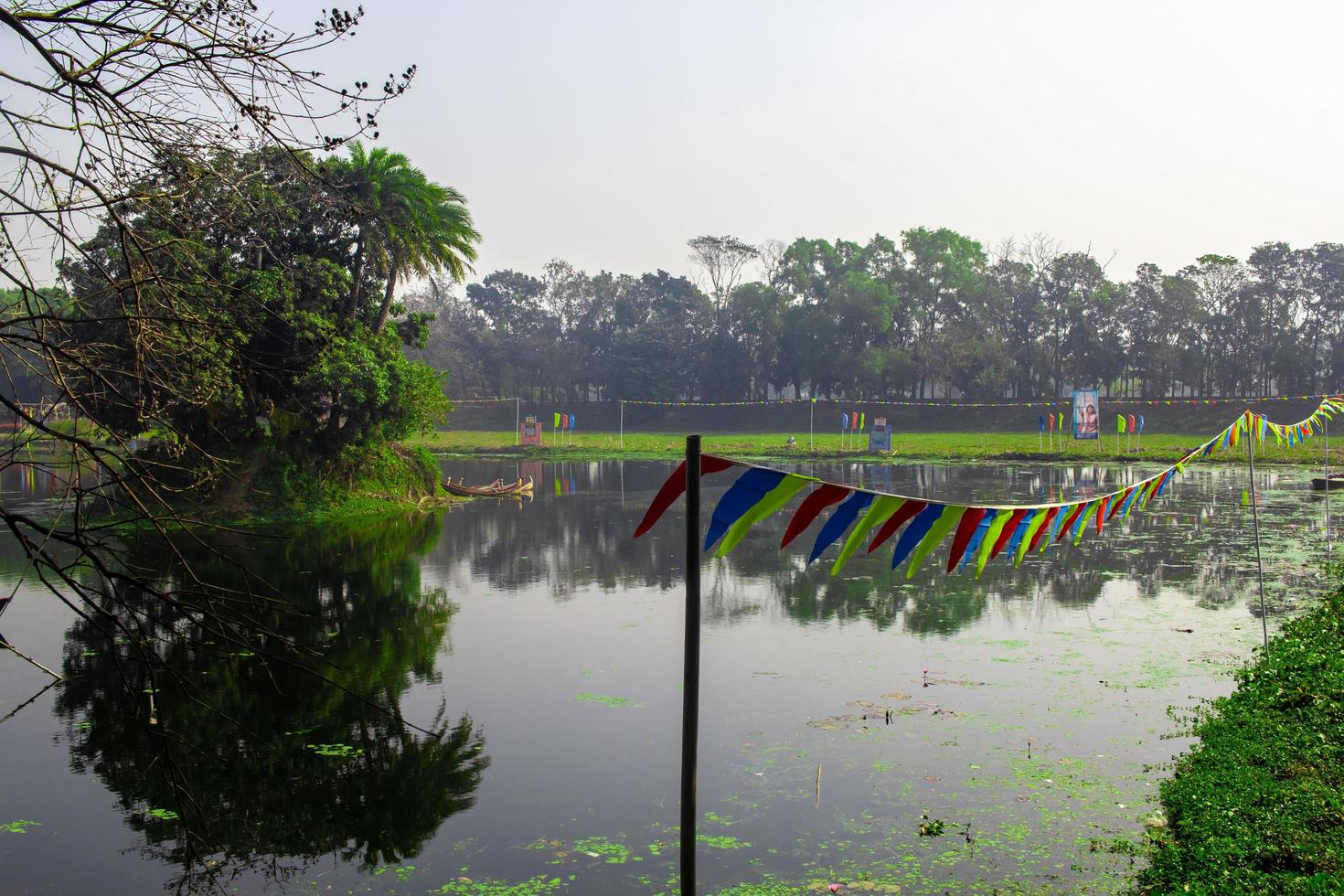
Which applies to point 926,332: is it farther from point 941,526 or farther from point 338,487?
point 941,526

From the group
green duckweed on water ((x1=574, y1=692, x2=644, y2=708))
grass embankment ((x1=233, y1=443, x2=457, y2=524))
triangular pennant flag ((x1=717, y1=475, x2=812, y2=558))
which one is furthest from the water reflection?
triangular pennant flag ((x1=717, y1=475, x2=812, y2=558))

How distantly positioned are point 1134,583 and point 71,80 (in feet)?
42.4

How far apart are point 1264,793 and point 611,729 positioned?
4.29 metres

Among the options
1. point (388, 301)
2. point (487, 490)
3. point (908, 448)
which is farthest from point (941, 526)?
point (908, 448)

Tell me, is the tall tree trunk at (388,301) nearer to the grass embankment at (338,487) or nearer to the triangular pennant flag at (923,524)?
the grass embankment at (338,487)

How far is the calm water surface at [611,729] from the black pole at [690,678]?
153 cm

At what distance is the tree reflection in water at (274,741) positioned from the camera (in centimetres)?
576

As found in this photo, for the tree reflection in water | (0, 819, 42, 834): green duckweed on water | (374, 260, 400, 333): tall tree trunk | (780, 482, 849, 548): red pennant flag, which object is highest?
(374, 260, 400, 333): tall tree trunk

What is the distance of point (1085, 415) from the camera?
39688 mm

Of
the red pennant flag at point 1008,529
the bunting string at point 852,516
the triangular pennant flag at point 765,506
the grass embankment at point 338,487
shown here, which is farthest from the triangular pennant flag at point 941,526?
the grass embankment at point 338,487

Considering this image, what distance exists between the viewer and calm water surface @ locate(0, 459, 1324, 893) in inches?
223

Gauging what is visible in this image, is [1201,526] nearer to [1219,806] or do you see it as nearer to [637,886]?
[1219,806]

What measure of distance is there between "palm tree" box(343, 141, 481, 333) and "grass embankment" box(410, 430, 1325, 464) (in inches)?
547

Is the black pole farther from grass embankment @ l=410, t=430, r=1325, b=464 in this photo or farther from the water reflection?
grass embankment @ l=410, t=430, r=1325, b=464
